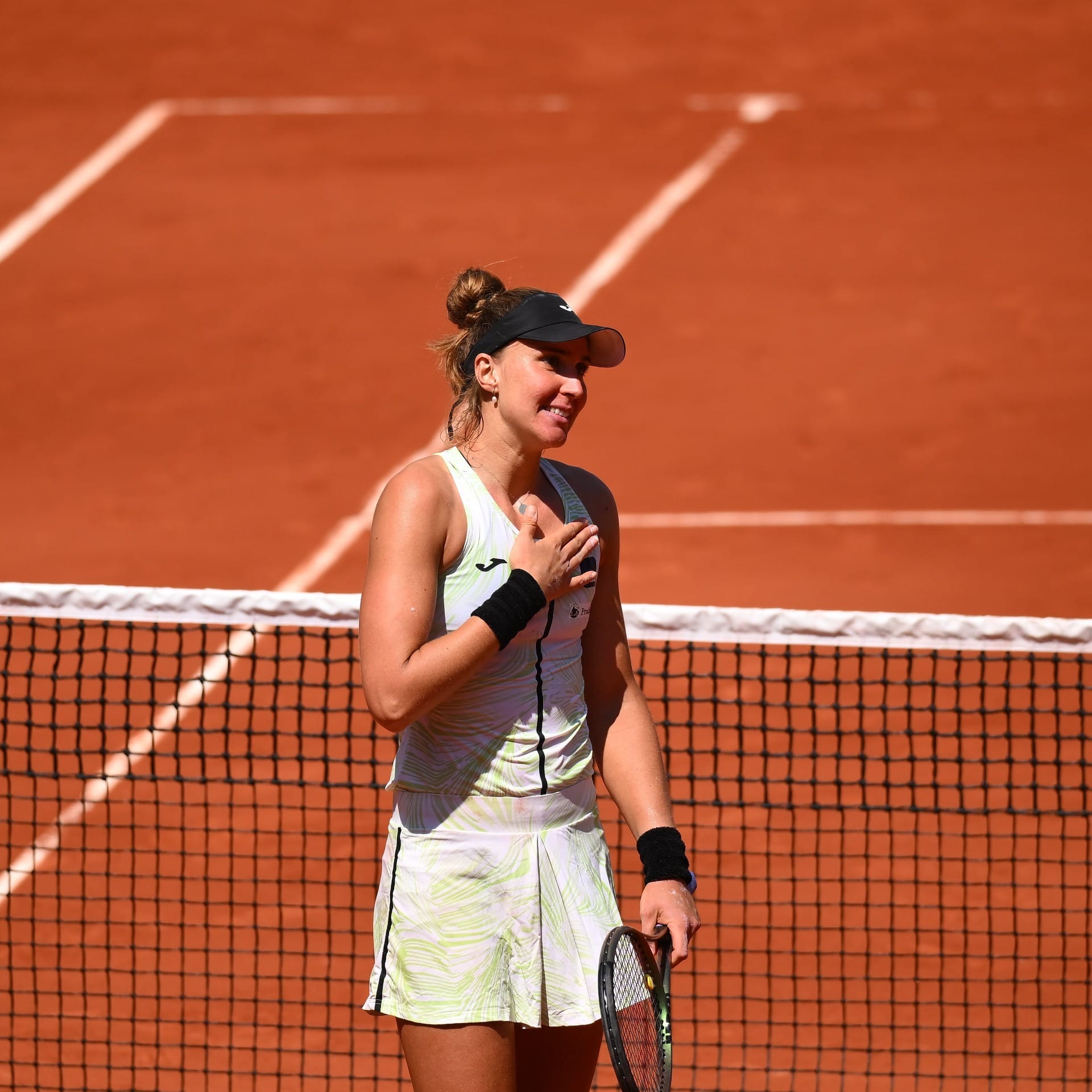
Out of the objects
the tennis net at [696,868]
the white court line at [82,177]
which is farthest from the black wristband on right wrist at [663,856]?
the white court line at [82,177]

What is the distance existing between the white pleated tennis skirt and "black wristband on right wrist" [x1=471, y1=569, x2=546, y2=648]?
38 cm

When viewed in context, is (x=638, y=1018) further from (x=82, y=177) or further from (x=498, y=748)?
(x=82, y=177)

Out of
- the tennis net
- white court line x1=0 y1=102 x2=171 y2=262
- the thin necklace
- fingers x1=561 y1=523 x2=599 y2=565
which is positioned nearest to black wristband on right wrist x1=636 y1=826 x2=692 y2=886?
fingers x1=561 y1=523 x2=599 y2=565

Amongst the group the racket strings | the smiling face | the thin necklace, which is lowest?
the racket strings

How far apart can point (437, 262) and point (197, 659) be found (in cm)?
785

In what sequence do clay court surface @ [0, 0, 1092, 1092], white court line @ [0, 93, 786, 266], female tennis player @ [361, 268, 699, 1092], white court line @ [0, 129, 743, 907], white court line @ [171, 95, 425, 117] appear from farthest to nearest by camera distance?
white court line @ [171, 95, 425, 117], white court line @ [0, 93, 786, 266], clay court surface @ [0, 0, 1092, 1092], white court line @ [0, 129, 743, 907], female tennis player @ [361, 268, 699, 1092]

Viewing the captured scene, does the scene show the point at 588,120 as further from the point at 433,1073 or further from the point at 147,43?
the point at 433,1073

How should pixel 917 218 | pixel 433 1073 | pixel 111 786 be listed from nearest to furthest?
pixel 433 1073
pixel 111 786
pixel 917 218

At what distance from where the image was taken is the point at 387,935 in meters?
3.21

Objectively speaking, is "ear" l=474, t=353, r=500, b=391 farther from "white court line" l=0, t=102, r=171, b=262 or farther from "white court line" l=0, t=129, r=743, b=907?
"white court line" l=0, t=102, r=171, b=262

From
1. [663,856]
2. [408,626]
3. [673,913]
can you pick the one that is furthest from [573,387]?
[673,913]

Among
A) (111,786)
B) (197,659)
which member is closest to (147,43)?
(197,659)

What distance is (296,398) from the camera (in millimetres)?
13969

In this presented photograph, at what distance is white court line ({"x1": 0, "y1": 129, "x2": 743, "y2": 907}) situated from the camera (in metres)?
6.96
